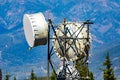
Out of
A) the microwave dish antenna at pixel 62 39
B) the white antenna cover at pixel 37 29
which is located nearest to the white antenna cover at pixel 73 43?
the microwave dish antenna at pixel 62 39

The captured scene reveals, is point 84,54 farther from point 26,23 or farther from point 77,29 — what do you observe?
point 26,23

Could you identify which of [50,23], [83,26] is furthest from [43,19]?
[83,26]

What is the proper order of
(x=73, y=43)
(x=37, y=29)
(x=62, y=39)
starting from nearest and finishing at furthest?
1. (x=37, y=29)
2. (x=62, y=39)
3. (x=73, y=43)

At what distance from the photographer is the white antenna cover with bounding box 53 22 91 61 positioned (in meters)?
29.5

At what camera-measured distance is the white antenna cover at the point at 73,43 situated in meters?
29.5

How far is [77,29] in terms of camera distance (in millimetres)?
30141

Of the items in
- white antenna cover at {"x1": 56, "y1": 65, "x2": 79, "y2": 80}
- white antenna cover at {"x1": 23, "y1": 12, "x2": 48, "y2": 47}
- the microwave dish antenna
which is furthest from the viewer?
white antenna cover at {"x1": 56, "y1": 65, "x2": 79, "y2": 80}

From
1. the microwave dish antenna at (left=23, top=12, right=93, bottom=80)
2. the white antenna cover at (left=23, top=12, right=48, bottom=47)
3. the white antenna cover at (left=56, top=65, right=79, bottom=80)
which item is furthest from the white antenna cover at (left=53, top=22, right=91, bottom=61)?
the white antenna cover at (left=23, top=12, right=48, bottom=47)

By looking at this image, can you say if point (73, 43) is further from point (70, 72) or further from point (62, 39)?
point (70, 72)

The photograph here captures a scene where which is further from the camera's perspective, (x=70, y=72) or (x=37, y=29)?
(x=70, y=72)

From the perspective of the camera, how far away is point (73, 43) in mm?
29562

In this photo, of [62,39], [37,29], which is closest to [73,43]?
[62,39]

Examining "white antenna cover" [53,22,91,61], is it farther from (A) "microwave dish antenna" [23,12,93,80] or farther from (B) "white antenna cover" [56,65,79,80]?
(B) "white antenna cover" [56,65,79,80]

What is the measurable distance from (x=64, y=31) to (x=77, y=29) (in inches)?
33.3
